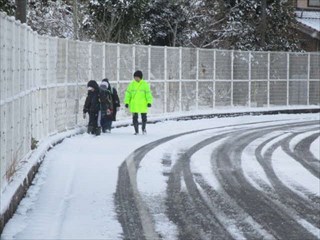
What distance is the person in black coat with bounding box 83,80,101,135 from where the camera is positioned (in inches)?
703

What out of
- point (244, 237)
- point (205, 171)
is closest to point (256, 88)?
point (205, 171)

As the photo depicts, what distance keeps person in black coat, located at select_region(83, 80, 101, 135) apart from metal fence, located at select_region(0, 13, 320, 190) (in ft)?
1.45

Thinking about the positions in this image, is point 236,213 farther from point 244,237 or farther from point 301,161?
point 301,161

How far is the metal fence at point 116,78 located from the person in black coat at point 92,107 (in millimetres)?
443

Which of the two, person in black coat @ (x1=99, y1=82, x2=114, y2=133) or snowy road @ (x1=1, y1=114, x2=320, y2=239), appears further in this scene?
person in black coat @ (x1=99, y1=82, x2=114, y2=133)

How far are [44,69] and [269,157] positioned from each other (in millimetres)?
5062

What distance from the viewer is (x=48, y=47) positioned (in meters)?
15.1

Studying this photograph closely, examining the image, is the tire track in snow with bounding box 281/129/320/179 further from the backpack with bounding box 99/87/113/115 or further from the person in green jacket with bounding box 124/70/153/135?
the backpack with bounding box 99/87/113/115

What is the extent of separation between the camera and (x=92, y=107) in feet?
58.9

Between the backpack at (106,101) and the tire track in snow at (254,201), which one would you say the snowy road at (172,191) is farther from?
the backpack at (106,101)

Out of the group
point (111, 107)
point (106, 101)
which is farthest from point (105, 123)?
point (106, 101)

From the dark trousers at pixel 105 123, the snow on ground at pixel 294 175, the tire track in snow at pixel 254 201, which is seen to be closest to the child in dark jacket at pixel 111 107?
the dark trousers at pixel 105 123

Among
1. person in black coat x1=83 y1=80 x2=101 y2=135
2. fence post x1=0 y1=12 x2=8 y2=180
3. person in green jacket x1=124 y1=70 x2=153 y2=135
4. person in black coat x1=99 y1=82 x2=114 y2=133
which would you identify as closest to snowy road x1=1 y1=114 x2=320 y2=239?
person in black coat x1=83 y1=80 x2=101 y2=135

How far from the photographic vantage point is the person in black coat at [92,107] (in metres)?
17.9
